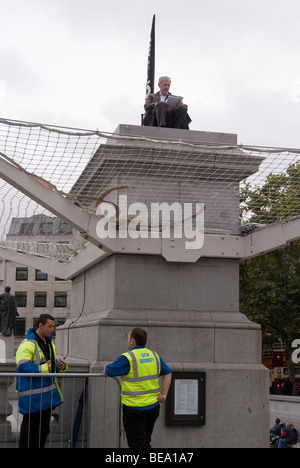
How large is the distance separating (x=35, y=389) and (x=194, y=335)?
7.45 feet

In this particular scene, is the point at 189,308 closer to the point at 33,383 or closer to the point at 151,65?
the point at 33,383

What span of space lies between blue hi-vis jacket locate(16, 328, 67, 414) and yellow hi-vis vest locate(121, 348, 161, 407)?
87cm

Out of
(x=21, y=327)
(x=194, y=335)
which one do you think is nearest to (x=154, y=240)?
(x=194, y=335)

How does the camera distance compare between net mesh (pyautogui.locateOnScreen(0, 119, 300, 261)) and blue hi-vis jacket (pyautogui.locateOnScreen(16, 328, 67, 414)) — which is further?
net mesh (pyautogui.locateOnScreen(0, 119, 300, 261))

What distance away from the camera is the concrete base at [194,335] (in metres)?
7.95

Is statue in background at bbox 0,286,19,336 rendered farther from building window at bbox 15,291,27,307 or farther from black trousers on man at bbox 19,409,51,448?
building window at bbox 15,291,27,307


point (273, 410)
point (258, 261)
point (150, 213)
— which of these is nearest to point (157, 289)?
point (150, 213)

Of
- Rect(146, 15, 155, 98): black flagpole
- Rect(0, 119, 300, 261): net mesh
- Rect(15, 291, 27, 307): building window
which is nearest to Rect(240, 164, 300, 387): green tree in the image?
Rect(146, 15, 155, 98): black flagpole

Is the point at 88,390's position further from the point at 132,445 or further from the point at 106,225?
the point at 106,225

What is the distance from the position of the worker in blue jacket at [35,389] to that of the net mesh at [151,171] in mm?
1860

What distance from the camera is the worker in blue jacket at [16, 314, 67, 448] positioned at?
6742 mm

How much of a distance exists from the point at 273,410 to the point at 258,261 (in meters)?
10.7

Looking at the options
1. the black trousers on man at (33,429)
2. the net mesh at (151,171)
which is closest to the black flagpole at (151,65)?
the net mesh at (151,171)

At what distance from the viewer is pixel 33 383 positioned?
682cm
